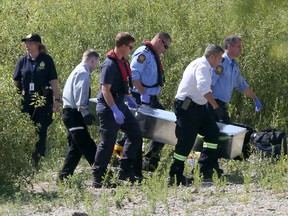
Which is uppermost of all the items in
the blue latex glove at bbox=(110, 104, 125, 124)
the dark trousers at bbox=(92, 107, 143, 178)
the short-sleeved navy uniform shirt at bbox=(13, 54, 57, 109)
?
the short-sleeved navy uniform shirt at bbox=(13, 54, 57, 109)

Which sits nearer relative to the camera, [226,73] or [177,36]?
[226,73]

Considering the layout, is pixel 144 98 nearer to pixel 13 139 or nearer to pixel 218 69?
pixel 218 69

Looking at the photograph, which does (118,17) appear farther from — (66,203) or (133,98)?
(66,203)

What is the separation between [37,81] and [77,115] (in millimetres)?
1095

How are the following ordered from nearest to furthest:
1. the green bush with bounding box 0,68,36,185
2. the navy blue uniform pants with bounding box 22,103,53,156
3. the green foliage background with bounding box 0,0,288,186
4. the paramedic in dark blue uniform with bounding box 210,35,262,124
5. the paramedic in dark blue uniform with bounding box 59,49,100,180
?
1. the green bush with bounding box 0,68,36,185
2. the paramedic in dark blue uniform with bounding box 59,49,100,180
3. the navy blue uniform pants with bounding box 22,103,53,156
4. the paramedic in dark blue uniform with bounding box 210,35,262,124
5. the green foliage background with bounding box 0,0,288,186

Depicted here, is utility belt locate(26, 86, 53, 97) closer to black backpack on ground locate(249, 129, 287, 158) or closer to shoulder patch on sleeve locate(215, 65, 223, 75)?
shoulder patch on sleeve locate(215, 65, 223, 75)

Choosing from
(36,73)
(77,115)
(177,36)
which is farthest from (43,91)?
(177,36)

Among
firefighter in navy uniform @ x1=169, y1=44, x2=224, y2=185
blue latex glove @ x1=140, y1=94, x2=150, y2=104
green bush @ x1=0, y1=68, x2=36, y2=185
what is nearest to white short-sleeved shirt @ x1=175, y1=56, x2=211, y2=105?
firefighter in navy uniform @ x1=169, y1=44, x2=224, y2=185

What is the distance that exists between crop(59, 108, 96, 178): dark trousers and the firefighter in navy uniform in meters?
0.99

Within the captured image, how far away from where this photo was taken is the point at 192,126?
10.1m

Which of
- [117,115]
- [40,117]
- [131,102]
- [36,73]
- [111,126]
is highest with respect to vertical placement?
[36,73]

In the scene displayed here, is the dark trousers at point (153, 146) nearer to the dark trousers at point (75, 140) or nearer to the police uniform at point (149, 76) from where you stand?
the police uniform at point (149, 76)

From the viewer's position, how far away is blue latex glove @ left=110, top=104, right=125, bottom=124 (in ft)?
31.8

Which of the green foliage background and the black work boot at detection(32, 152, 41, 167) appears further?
the green foliage background
